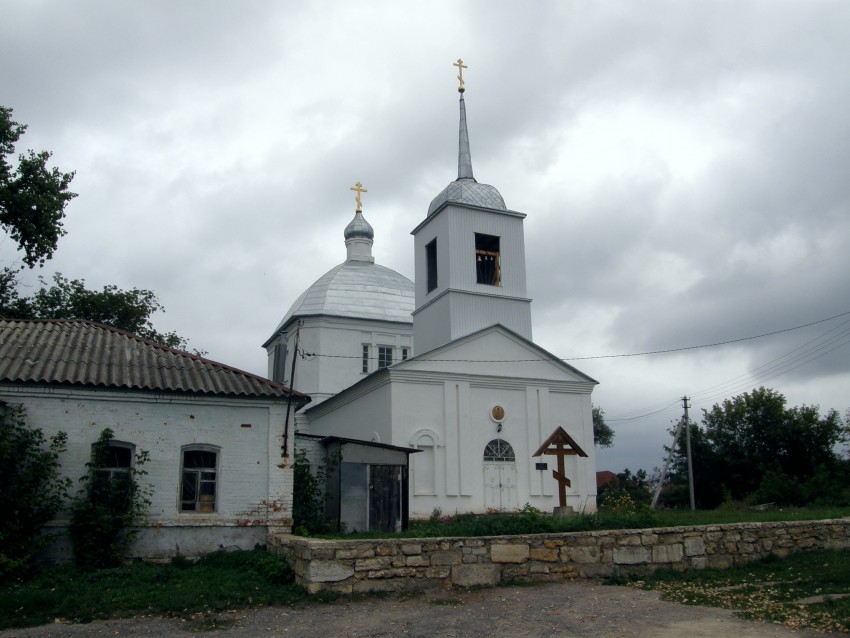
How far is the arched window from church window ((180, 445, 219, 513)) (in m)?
9.88

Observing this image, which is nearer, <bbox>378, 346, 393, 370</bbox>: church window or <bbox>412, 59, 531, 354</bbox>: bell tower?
<bbox>412, 59, 531, 354</bbox>: bell tower

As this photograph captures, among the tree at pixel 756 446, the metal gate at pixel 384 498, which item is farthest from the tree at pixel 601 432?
the metal gate at pixel 384 498

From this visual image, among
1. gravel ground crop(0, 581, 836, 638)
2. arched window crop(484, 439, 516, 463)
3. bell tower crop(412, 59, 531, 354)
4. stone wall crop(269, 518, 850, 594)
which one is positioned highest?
bell tower crop(412, 59, 531, 354)

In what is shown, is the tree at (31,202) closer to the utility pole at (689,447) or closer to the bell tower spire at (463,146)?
the bell tower spire at (463,146)

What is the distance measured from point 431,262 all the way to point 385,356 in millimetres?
5050

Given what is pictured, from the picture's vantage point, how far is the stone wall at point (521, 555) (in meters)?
10.1

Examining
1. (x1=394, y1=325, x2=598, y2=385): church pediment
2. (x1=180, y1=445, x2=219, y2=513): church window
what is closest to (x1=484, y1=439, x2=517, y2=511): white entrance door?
(x1=394, y1=325, x2=598, y2=385): church pediment

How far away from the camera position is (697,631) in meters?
7.90

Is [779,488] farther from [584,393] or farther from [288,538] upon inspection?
[288,538]

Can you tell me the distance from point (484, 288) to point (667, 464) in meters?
14.0

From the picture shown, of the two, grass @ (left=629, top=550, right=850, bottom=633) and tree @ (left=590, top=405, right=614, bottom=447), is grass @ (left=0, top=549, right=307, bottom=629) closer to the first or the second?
grass @ (left=629, top=550, right=850, bottom=633)

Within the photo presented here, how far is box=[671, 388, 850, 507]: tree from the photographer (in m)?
33.0

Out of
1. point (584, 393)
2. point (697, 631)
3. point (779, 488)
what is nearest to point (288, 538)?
point (697, 631)

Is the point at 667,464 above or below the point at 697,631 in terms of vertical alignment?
above
